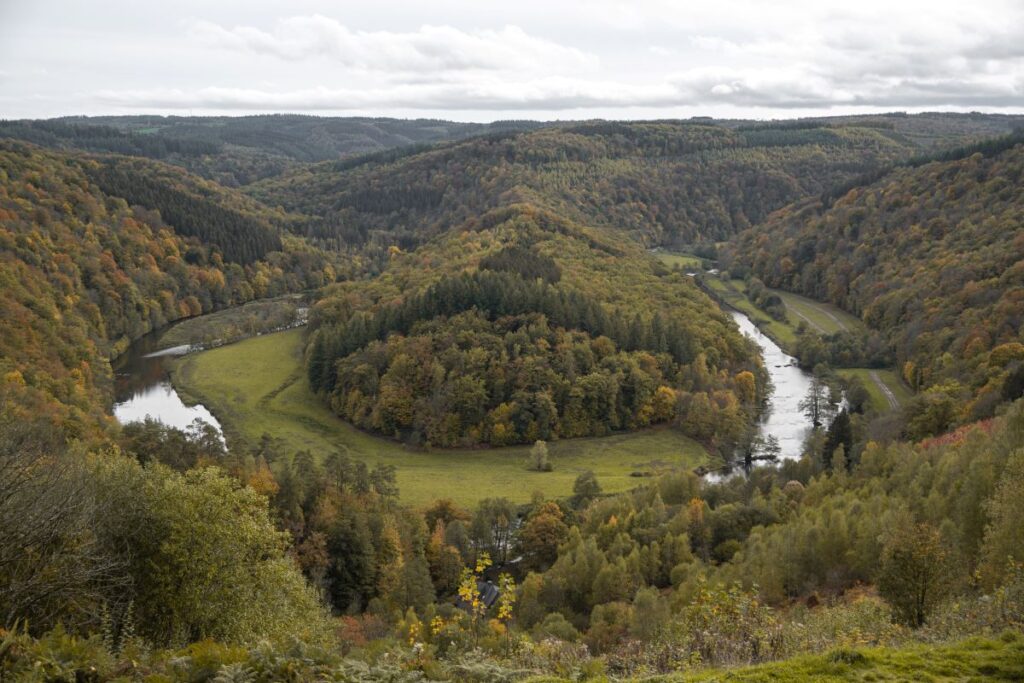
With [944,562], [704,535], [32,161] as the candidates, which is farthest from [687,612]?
[32,161]

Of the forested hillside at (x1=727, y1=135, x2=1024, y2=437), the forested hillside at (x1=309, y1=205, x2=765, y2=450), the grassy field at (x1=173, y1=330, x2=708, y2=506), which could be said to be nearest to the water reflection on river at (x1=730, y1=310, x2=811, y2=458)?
the forested hillside at (x1=309, y1=205, x2=765, y2=450)

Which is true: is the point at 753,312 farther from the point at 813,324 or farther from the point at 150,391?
the point at 150,391

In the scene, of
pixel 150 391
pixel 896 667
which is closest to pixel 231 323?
pixel 150 391

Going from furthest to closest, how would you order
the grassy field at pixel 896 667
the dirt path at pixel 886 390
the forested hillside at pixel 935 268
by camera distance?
the dirt path at pixel 886 390 < the forested hillside at pixel 935 268 < the grassy field at pixel 896 667

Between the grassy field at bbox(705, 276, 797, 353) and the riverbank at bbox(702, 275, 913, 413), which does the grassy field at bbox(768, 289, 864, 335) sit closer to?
the riverbank at bbox(702, 275, 913, 413)

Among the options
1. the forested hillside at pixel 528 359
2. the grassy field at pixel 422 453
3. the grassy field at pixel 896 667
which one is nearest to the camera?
the grassy field at pixel 896 667

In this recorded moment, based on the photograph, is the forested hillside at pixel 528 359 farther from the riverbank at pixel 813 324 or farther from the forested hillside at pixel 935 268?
the forested hillside at pixel 935 268

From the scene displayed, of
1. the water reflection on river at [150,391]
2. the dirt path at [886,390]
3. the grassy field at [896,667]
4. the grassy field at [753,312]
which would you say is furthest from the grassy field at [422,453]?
the grassy field at [896,667]
